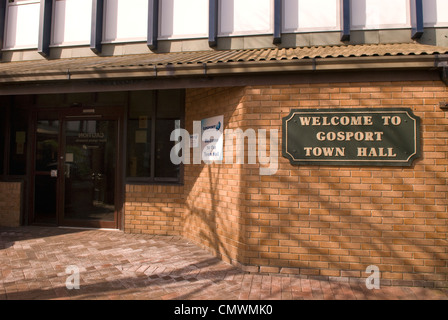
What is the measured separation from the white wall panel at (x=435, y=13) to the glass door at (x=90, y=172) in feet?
19.6

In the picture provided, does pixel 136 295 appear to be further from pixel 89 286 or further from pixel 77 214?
pixel 77 214

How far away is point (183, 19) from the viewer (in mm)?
5816

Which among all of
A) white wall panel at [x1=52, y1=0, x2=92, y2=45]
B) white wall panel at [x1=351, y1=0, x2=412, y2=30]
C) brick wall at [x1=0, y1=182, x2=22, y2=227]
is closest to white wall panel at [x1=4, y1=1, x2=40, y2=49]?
white wall panel at [x1=52, y1=0, x2=92, y2=45]

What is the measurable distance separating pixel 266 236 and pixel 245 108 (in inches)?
71.6

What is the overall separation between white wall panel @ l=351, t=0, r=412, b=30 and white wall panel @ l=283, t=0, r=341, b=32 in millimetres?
318

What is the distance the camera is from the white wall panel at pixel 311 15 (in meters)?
5.20

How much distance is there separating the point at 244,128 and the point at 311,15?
9.00ft

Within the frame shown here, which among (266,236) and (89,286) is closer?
(89,286)

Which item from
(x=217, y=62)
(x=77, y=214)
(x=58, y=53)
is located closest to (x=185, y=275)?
(x=217, y=62)

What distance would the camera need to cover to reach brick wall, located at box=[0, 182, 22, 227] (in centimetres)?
638

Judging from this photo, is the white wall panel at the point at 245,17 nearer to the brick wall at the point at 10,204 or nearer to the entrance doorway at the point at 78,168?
the entrance doorway at the point at 78,168

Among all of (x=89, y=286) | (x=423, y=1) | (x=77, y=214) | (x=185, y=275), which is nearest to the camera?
(x=89, y=286)
